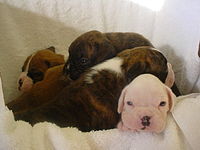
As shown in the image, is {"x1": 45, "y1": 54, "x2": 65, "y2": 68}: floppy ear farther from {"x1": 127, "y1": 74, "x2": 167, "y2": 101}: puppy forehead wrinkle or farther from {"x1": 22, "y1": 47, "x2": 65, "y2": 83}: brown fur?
{"x1": 127, "y1": 74, "x2": 167, "y2": 101}: puppy forehead wrinkle

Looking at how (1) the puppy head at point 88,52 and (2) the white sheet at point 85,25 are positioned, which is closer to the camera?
(1) the puppy head at point 88,52

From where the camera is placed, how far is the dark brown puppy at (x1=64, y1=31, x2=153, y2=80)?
29.4 inches

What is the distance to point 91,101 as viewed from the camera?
0.67m

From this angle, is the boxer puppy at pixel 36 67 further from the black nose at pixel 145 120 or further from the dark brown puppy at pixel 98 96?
the black nose at pixel 145 120

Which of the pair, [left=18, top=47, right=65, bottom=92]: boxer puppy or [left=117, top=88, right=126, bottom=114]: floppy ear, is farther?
[left=18, top=47, right=65, bottom=92]: boxer puppy

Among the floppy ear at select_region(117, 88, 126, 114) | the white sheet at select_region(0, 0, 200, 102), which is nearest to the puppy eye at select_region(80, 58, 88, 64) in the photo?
the floppy ear at select_region(117, 88, 126, 114)

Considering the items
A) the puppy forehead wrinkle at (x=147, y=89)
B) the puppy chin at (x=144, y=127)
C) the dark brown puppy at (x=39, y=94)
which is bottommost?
the dark brown puppy at (x=39, y=94)

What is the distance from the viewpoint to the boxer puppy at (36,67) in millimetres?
853

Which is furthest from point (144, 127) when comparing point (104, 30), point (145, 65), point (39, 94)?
point (104, 30)

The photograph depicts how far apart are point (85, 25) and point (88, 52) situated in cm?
33

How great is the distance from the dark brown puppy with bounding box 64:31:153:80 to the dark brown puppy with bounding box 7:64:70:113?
1.3 inches

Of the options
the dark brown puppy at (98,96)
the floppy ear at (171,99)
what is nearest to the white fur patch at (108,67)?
the dark brown puppy at (98,96)

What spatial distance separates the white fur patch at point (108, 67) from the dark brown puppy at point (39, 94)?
82 millimetres

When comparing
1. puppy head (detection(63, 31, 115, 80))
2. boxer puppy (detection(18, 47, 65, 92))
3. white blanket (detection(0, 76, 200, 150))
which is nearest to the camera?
white blanket (detection(0, 76, 200, 150))
